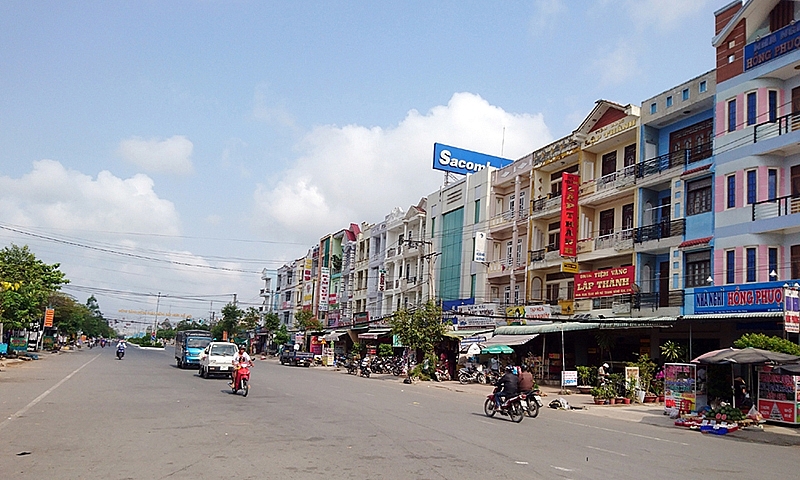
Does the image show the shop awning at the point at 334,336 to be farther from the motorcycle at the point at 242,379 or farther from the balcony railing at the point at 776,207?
the balcony railing at the point at 776,207

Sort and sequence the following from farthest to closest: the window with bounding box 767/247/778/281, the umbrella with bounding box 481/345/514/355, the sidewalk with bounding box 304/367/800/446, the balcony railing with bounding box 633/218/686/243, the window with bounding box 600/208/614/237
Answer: the umbrella with bounding box 481/345/514/355
the window with bounding box 600/208/614/237
the balcony railing with bounding box 633/218/686/243
the window with bounding box 767/247/778/281
the sidewalk with bounding box 304/367/800/446

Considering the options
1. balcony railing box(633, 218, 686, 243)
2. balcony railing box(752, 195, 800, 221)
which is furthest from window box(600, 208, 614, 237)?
balcony railing box(752, 195, 800, 221)

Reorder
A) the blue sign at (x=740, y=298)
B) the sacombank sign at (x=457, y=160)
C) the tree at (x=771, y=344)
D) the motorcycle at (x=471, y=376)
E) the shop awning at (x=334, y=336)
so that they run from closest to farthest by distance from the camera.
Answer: the tree at (x=771, y=344), the blue sign at (x=740, y=298), the motorcycle at (x=471, y=376), the sacombank sign at (x=457, y=160), the shop awning at (x=334, y=336)

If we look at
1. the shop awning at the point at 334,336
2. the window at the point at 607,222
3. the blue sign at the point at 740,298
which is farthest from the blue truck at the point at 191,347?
the blue sign at the point at 740,298

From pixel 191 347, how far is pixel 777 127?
104 ft

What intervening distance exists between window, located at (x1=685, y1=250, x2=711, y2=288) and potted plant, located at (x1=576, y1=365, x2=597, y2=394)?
5.29 m

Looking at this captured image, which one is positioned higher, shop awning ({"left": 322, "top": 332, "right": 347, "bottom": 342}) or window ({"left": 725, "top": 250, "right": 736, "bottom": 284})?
window ({"left": 725, "top": 250, "right": 736, "bottom": 284})

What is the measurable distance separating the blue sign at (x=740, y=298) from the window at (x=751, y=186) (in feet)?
11.0

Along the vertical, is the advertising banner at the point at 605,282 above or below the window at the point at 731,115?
below

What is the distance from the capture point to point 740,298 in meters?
23.8

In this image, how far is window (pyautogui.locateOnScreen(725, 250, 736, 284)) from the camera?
25294mm

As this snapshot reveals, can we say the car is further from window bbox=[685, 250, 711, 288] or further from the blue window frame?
the blue window frame

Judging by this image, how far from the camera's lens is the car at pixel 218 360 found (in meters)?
30.6

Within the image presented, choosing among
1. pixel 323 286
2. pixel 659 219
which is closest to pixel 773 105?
pixel 659 219
